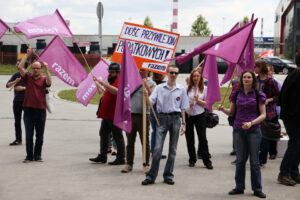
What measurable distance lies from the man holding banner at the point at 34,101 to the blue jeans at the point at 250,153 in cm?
341

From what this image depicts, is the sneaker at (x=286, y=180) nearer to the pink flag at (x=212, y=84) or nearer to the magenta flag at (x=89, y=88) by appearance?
the pink flag at (x=212, y=84)

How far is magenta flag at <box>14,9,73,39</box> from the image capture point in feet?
24.9

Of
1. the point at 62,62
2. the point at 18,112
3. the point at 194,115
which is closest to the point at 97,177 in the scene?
the point at 194,115

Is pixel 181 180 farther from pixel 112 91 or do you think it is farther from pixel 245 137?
pixel 112 91

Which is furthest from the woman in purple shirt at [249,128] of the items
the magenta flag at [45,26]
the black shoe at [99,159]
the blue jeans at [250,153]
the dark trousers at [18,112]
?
the dark trousers at [18,112]

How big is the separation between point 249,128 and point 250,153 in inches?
13.1

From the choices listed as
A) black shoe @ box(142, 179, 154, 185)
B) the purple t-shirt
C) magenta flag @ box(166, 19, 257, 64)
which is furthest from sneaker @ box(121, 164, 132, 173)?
magenta flag @ box(166, 19, 257, 64)

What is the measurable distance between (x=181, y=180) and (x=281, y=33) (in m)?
59.9

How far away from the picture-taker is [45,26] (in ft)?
25.7

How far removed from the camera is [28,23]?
785cm

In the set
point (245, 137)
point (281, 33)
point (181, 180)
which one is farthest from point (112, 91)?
point (281, 33)

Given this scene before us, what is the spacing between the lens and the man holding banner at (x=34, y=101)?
762 cm

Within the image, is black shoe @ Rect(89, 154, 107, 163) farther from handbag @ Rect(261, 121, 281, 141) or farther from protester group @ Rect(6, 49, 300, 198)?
handbag @ Rect(261, 121, 281, 141)

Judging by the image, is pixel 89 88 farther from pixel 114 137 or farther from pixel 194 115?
pixel 194 115
